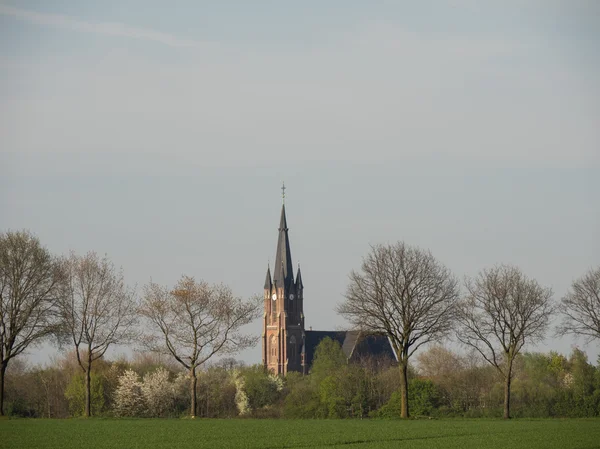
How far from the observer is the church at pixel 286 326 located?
178125 mm

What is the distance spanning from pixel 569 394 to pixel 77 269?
109 ft

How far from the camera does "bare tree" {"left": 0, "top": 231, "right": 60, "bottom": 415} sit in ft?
182

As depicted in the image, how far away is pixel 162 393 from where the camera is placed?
76.6 metres

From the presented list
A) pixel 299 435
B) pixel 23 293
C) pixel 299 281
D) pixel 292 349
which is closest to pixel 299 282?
pixel 299 281

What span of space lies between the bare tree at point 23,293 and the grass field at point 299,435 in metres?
10.1

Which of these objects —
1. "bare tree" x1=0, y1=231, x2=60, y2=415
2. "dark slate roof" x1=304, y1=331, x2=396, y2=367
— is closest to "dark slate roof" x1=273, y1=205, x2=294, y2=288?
"dark slate roof" x1=304, y1=331, x2=396, y2=367

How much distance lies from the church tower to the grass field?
131665 mm

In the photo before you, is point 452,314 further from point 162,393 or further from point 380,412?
point 162,393

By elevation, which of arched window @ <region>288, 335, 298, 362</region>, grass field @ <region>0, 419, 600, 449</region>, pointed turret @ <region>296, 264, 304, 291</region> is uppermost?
pointed turret @ <region>296, 264, 304, 291</region>

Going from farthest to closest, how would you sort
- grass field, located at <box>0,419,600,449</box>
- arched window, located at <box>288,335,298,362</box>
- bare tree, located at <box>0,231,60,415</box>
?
arched window, located at <box>288,335,298,362</box> → bare tree, located at <box>0,231,60,415</box> → grass field, located at <box>0,419,600,449</box>

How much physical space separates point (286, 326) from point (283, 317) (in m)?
2.32

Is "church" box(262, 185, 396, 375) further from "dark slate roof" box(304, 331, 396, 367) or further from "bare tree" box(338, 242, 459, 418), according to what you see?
"bare tree" box(338, 242, 459, 418)

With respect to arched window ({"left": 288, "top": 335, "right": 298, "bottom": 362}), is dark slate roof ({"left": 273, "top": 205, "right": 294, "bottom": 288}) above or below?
above

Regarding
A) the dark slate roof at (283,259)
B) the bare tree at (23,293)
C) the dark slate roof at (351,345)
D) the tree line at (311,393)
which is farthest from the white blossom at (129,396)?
the dark slate roof at (283,259)
